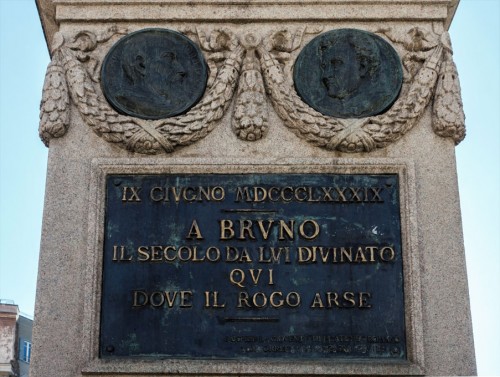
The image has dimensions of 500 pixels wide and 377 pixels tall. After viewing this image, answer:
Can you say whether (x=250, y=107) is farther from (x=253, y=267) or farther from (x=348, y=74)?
(x=253, y=267)

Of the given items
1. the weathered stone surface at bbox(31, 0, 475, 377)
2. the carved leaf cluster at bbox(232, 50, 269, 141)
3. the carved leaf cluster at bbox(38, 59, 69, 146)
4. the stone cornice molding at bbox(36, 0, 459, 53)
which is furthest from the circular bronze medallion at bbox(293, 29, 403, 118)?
the carved leaf cluster at bbox(38, 59, 69, 146)

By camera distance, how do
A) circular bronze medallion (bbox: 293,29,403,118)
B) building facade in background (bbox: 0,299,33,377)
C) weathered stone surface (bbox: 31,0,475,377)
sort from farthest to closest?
building facade in background (bbox: 0,299,33,377), circular bronze medallion (bbox: 293,29,403,118), weathered stone surface (bbox: 31,0,475,377)

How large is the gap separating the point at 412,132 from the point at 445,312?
179 cm

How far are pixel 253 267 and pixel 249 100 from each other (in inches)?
64.6

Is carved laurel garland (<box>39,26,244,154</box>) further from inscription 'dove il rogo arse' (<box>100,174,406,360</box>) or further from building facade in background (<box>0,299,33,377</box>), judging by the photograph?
building facade in background (<box>0,299,33,377</box>)

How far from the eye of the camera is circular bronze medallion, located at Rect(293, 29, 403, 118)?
10.6 metres

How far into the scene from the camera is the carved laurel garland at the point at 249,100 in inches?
411

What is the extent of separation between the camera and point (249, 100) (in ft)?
34.7

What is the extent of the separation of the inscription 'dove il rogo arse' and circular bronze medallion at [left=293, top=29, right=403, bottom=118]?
0.75m

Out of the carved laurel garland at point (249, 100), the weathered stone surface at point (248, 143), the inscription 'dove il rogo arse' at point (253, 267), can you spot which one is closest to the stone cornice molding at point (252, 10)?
the weathered stone surface at point (248, 143)

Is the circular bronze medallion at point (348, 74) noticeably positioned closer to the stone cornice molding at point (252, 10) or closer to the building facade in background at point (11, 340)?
the stone cornice molding at point (252, 10)

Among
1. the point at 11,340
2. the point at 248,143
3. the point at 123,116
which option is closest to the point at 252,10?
the point at 248,143

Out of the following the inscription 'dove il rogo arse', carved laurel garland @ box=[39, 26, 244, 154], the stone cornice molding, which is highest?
the stone cornice molding

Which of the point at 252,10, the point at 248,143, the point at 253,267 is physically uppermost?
the point at 252,10
